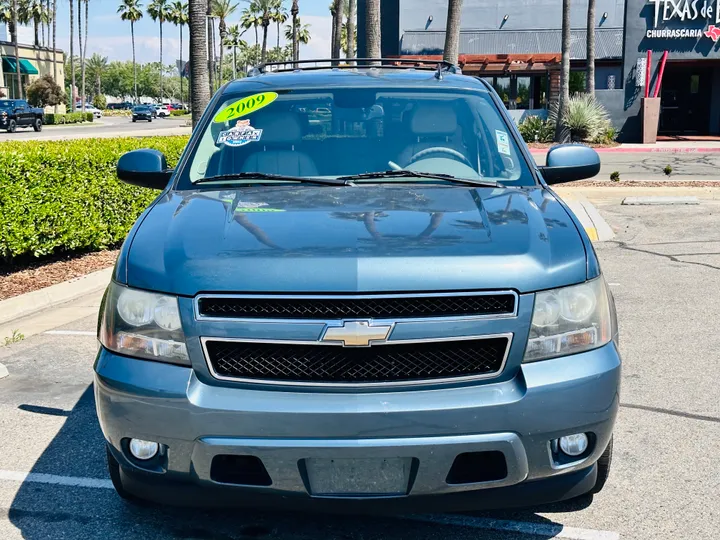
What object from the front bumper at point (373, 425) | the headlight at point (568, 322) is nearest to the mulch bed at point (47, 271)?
the front bumper at point (373, 425)

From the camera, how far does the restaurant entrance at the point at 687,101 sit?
38.0 m

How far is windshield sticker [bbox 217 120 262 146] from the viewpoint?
15.3 ft

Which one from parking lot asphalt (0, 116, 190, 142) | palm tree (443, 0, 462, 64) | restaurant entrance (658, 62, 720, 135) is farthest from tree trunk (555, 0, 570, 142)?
parking lot asphalt (0, 116, 190, 142)

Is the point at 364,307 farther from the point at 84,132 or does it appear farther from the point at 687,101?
the point at 84,132

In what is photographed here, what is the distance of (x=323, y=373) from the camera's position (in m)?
3.06

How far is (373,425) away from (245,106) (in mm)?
2463

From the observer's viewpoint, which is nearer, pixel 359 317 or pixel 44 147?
pixel 359 317

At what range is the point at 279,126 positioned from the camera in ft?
15.5

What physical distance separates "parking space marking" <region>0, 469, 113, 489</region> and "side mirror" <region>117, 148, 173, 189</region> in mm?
1548

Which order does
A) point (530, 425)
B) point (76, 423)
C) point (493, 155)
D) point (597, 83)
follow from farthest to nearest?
point (597, 83) < point (76, 423) < point (493, 155) < point (530, 425)

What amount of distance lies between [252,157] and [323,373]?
6.19 feet

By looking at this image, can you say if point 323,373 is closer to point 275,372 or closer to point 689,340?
point 275,372

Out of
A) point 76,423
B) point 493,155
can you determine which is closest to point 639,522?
point 493,155

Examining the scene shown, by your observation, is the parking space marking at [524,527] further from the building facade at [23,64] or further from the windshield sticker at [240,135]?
the building facade at [23,64]
